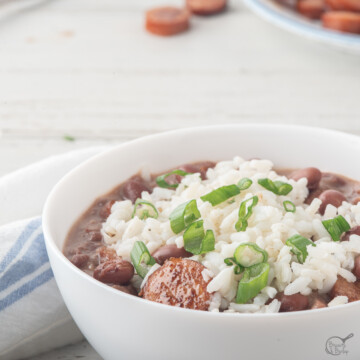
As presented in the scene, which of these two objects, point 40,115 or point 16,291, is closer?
point 16,291

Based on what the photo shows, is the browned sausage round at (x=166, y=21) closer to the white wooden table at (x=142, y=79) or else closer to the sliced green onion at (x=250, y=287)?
the white wooden table at (x=142, y=79)

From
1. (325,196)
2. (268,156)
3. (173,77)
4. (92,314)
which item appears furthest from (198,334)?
(173,77)

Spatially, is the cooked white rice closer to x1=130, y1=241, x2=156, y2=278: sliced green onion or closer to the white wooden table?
x1=130, y1=241, x2=156, y2=278: sliced green onion

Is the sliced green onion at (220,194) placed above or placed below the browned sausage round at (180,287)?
above

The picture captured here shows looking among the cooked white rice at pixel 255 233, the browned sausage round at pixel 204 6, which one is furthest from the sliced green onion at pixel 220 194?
the browned sausage round at pixel 204 6

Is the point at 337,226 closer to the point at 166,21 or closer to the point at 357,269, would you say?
the point at 357,269

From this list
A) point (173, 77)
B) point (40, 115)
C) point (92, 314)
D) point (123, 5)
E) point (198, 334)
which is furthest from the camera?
point (123, 5)

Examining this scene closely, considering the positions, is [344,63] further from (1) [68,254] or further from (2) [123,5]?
(1) [68,254]
